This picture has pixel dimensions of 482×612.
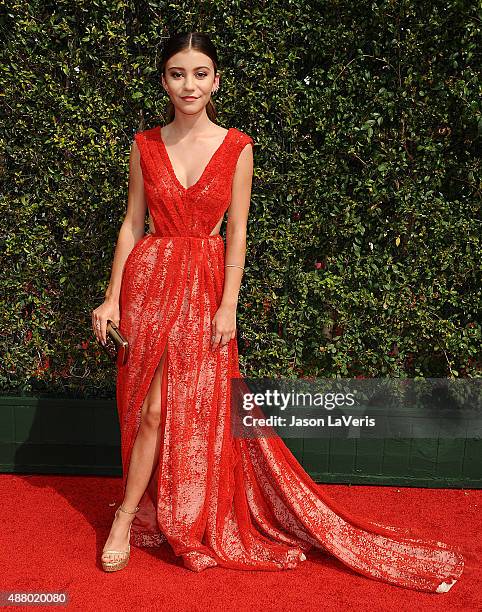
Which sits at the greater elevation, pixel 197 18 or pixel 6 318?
pixel 197 18

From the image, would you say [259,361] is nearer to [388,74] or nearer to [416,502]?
[416,502]

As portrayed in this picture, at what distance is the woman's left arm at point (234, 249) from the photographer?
111 inches

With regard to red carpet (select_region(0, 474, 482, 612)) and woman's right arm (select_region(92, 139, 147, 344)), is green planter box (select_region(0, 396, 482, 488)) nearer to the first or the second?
red carpet (select_region(0, 474, 482, 612))

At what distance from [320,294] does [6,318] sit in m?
1.82

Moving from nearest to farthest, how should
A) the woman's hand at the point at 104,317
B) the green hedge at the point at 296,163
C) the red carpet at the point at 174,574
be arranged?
the red carpet at the point at 174,574 < the woman's hand at the point at 104,317 < the green hedge at the point at 296,163

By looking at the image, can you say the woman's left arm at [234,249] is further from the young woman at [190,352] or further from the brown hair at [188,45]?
the brown hair at [188,45]

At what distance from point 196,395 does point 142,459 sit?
14.6 inches

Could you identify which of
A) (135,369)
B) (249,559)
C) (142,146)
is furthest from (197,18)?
(249,559)

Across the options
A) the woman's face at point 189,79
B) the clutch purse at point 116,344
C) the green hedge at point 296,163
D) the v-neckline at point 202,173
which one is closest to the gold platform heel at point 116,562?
the clutch purse at point 116,344

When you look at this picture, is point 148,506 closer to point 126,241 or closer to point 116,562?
point 116,562

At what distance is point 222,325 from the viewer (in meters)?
2.81

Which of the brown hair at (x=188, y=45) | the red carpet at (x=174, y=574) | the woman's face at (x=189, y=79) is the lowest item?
the red carpet at (x=174, y=574)

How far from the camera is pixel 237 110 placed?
357cm

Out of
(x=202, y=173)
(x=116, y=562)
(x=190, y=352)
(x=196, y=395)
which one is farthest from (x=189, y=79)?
(x=116, y=562)
